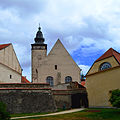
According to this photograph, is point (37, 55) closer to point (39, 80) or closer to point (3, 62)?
point (39, 80)

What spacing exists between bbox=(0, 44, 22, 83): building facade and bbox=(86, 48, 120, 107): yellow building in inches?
490

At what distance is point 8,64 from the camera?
29.5 m

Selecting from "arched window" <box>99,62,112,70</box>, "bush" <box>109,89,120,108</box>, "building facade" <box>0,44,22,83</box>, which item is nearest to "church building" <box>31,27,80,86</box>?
"building facade" <box>0,44,22,83</box>

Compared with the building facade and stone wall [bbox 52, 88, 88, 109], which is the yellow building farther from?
A: the building facade

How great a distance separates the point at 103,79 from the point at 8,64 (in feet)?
52.3

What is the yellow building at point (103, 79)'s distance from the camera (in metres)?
21.5

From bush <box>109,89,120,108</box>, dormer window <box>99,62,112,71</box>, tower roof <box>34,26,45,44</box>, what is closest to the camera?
bush <box>109,89,120,108</box>

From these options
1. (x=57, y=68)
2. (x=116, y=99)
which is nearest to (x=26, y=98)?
(x=116, y=99)

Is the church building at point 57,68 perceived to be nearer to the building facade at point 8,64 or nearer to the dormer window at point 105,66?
the building facade at point 8,64

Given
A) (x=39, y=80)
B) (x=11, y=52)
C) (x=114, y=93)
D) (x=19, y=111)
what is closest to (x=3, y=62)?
(x=11, y=52)

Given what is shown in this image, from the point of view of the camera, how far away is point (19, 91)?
19469 millimetres

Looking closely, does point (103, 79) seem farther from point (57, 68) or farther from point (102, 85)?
point (57, 68)

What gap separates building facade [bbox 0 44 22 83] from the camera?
87.9 ft

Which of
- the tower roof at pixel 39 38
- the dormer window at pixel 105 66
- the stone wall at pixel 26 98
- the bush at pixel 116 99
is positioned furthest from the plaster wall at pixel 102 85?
the tower roof at pixel 39 38
